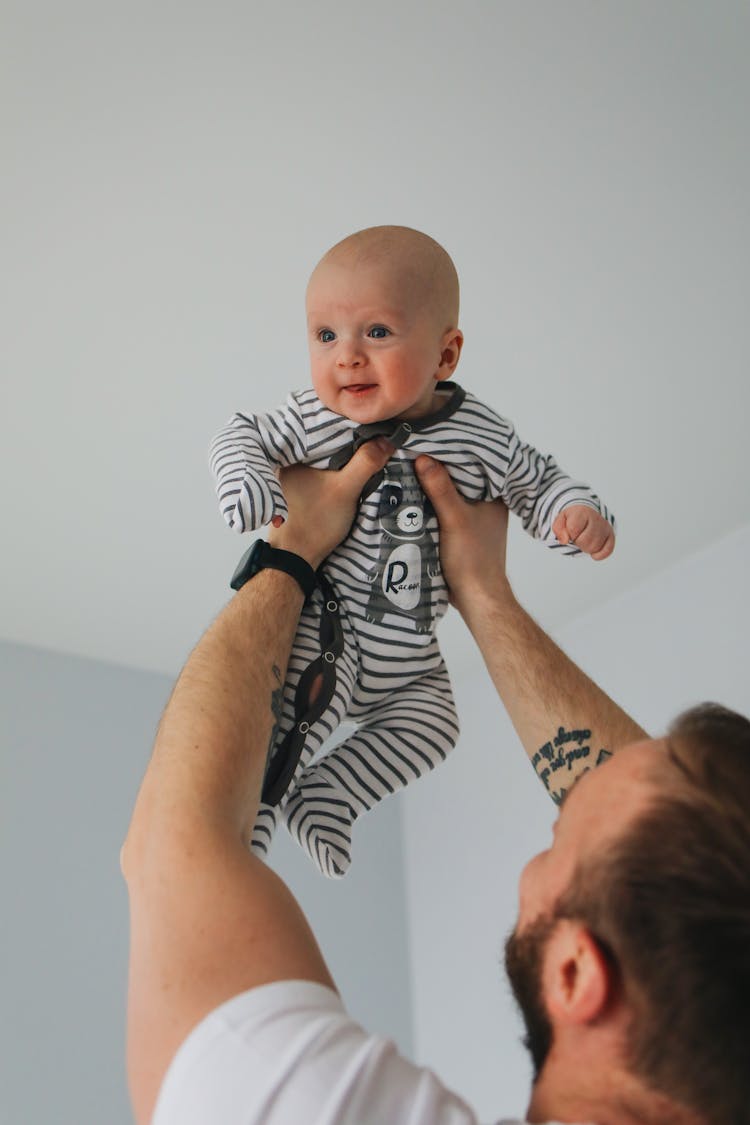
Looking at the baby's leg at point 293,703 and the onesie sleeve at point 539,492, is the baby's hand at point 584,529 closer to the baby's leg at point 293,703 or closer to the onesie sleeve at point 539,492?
the onesie sleeve at point 539,492

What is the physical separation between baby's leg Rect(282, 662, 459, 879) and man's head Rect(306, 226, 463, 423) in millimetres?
275

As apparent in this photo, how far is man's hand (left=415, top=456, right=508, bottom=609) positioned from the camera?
42.5 inches

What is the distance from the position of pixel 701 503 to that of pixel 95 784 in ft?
5.91

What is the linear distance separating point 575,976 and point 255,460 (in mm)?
530

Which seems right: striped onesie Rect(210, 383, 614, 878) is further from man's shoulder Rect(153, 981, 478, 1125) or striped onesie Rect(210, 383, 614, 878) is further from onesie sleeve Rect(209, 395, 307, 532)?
man's shoulder Rect(153, 981, 478, 1125)

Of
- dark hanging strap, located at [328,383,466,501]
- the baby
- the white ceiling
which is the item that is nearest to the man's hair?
the baby

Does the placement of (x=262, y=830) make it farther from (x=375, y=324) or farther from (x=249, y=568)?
(x=375, y=324)

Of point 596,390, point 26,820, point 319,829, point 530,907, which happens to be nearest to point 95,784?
point 26,820

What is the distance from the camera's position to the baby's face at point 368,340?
1020 millimetres

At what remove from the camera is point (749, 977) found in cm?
64

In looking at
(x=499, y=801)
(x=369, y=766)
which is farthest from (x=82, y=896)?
(x=369, y=766)

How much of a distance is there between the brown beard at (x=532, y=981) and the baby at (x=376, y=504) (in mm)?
254

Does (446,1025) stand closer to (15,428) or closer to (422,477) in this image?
(15,428)

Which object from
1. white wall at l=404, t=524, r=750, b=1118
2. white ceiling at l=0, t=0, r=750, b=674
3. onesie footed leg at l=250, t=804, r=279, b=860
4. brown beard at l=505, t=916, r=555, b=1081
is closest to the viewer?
brown beard at l=505, t=916, r=555, b=1081
